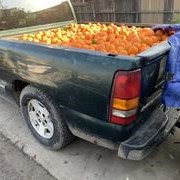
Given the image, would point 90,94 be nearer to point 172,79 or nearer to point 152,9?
point 172,79

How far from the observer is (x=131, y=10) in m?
9.01

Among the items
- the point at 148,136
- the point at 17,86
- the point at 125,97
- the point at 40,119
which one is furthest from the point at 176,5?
the point at 125,97

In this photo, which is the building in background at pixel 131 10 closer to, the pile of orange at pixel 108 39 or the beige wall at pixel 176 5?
the beige wall at pixel 176 5

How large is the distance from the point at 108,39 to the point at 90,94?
1.08 m

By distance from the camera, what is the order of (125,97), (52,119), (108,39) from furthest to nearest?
1. (108,39)
2. (52,119)
3. (125,97)

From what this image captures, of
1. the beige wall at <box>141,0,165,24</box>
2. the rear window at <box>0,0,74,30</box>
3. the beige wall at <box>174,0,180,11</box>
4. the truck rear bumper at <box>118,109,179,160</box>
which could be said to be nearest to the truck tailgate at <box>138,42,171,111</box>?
the truck rear bumper at <box>118,109,179,160</box>

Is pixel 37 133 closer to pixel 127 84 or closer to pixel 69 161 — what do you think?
pixel 69 161

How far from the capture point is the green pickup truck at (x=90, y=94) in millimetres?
2539

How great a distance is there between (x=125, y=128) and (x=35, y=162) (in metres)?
1.34

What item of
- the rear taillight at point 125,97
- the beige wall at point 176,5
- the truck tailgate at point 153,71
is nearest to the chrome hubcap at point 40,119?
the rear taillight at point 125,97

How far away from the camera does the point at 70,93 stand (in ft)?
9.52

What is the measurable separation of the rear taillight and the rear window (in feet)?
7.43

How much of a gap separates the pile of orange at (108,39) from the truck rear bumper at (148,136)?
67 cm

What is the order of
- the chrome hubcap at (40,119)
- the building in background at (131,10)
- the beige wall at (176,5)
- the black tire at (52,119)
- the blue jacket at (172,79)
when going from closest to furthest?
the blue jacket at (172,79) < the black tire at (52,119) < the chrome hubcap at (40,119) < the beige wall at (176,5) < the building in background at (131,10)
